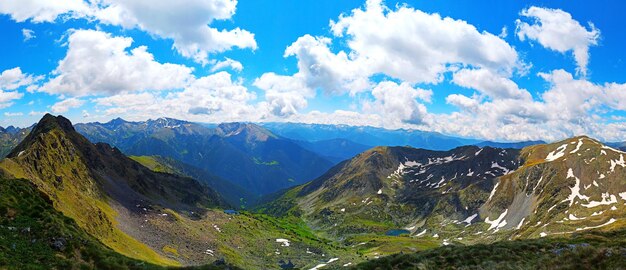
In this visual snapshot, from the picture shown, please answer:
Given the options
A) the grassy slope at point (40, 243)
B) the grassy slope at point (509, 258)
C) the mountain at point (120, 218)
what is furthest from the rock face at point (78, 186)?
the grassy slope at point (509, 258)

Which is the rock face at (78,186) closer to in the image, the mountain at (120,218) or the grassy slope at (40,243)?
the mountain at (120,218)

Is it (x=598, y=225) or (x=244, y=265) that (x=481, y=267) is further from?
(x=598, y=225)

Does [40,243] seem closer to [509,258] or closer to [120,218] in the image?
[509,258]

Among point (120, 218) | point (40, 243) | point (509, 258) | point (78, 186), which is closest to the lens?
point (40, 243)

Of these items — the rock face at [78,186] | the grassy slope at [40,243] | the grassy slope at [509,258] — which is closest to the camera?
the grassy slope at [509,258]

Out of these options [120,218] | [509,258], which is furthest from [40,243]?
[120,218]

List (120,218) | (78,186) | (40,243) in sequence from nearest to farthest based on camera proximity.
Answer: (40,243), (120,218), (78,186)

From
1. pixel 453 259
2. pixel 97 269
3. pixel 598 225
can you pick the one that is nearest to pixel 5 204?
pixel 97 269

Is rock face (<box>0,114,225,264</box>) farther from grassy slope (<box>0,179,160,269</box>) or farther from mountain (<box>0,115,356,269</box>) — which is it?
grassy slope (<box>0,179,160,269</box>)

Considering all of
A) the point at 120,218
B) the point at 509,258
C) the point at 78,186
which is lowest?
the point at 120,218
